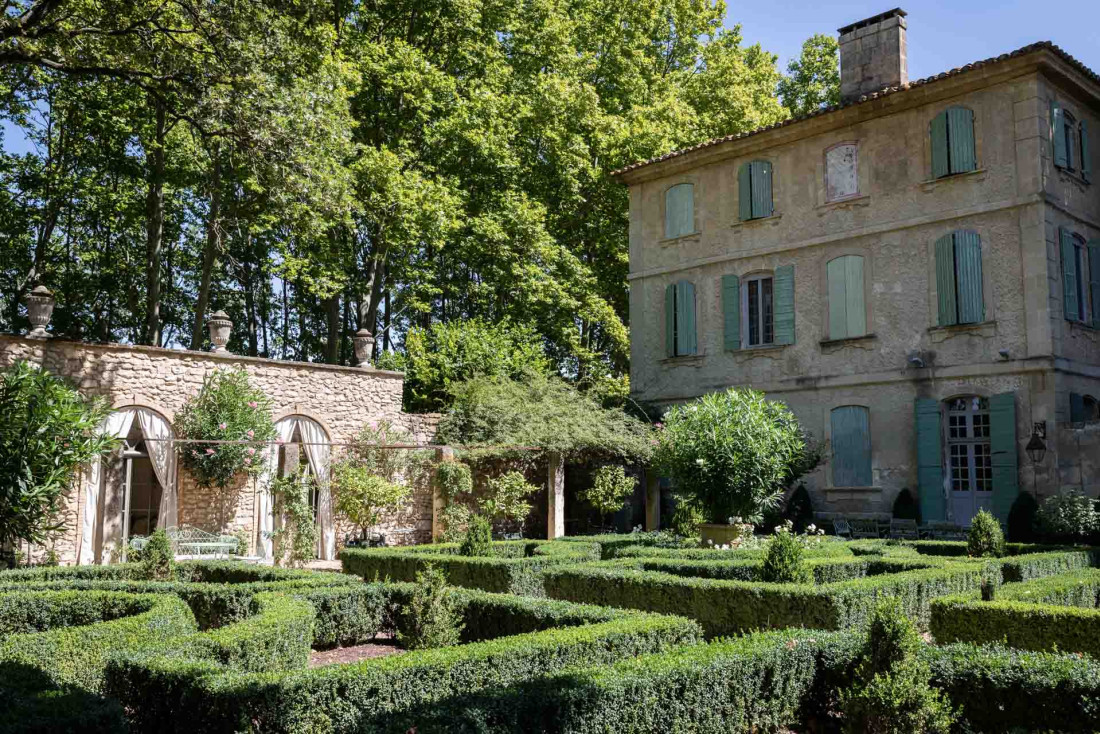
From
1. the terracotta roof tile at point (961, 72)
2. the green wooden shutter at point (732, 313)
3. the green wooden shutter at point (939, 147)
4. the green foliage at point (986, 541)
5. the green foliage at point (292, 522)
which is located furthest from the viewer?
the green wooden shutter at point (732, 313)

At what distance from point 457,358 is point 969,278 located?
11558mm

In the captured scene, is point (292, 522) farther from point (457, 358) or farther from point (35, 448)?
point (457, 358)

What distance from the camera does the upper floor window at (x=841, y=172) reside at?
18.1 meters

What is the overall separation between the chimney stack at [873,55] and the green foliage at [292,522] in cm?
1379

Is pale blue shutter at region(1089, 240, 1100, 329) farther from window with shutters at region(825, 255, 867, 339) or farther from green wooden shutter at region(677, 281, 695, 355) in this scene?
green wooden shutter at region(677, 281, 695, 355)

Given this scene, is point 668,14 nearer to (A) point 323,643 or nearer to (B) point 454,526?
(B) point 454,526

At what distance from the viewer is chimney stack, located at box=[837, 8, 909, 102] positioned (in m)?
18.4

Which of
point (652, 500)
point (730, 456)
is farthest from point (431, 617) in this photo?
point (652, 500)

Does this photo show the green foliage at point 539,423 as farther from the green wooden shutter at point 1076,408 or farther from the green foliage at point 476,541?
the green wooden shutter at point 1076,408

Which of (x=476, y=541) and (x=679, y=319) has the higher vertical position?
(x=679, y=319)

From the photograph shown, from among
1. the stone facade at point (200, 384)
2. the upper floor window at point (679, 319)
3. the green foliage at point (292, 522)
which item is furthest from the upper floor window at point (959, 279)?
the green foliage at point (292, 522)

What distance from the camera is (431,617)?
7.80 metres

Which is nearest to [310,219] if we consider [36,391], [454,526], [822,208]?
[36,391]

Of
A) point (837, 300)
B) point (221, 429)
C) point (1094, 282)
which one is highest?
point (1094, 282)
